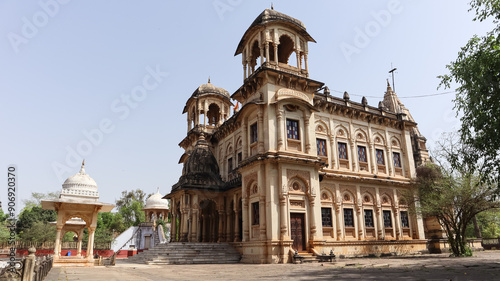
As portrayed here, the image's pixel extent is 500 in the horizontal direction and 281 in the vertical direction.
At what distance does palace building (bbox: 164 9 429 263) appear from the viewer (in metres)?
19.5

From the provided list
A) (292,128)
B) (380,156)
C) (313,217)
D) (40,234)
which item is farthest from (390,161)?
(40,234)

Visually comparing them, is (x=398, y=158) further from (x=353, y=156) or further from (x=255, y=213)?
(x=255, y=213)

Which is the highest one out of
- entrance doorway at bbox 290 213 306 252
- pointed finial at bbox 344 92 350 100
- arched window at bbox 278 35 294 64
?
arched window at bbox 278 35 294 64

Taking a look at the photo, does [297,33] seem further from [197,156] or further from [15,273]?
[15,273]

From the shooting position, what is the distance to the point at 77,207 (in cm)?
1814

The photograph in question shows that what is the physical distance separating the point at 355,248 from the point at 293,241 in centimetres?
593

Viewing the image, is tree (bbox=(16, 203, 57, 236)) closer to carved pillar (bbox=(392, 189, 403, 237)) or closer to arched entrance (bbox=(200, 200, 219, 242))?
arched entrance (bbox=(200, 200, 219, 242))

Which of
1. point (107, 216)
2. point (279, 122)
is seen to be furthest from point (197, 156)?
point (107, 216)

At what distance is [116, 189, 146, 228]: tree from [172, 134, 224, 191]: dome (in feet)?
123

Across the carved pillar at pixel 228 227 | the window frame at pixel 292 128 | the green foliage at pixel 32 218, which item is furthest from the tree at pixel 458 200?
the green foliage at pixel 32 218

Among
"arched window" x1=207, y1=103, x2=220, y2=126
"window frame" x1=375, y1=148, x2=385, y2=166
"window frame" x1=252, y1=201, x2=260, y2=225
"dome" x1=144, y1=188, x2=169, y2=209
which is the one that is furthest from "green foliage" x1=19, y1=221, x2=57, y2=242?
"window frame" x1=375, y1=148, x2=385, y2=166

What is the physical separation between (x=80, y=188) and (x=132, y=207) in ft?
150

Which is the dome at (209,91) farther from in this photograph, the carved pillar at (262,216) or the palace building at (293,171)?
the carved pillar at (262,216)

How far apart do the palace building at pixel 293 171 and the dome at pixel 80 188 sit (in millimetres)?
6725
